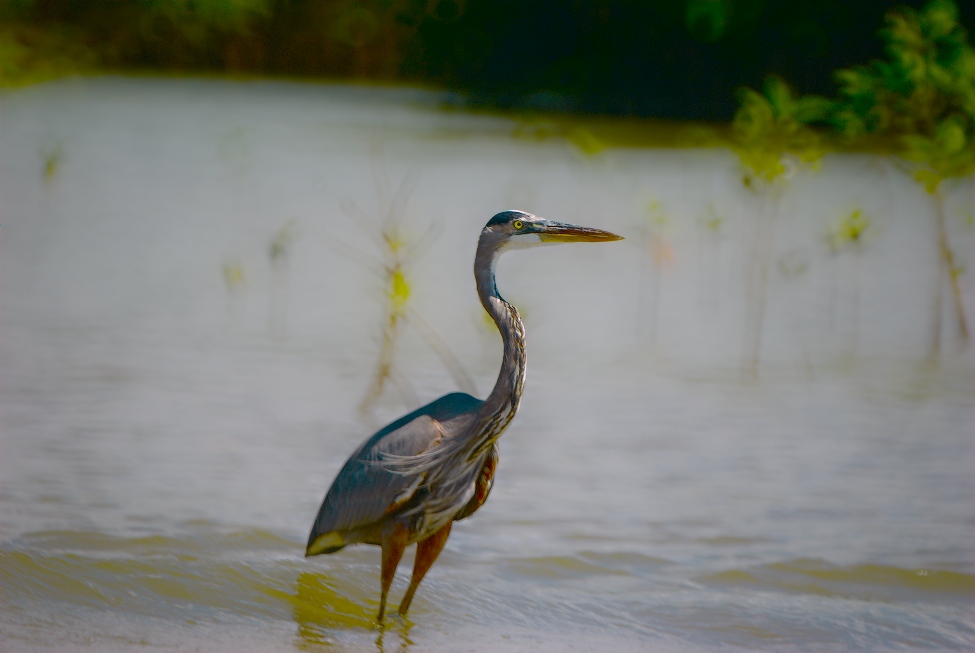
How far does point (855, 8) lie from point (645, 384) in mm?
14370

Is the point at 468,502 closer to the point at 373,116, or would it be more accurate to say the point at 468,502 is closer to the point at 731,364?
the point at 731,364

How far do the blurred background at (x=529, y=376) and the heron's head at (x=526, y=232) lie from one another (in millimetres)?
1341

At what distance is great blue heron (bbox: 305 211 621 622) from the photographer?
3906 millimetres

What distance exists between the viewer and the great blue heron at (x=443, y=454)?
3.91 m

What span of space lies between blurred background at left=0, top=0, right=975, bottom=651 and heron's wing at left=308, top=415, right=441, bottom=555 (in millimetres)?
441

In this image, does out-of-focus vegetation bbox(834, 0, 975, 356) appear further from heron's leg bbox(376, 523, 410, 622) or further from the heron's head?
heron's leg bbox(376, 523, 410, 622)

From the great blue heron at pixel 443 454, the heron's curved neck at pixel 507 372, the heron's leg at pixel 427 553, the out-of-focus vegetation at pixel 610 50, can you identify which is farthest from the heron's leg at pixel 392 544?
the out-of-focus vegetation at pixel 610 50

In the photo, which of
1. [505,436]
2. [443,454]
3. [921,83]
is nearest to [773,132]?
[921,83]

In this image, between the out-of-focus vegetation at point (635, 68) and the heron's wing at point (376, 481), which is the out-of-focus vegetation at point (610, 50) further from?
the heron's wing at point (376, 481)

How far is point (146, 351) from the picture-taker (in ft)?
24.5

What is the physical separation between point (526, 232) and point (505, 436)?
8.35 feet

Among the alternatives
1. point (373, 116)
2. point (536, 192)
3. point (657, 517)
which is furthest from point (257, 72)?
point (657, 517)

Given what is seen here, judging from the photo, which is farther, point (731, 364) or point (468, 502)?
point (731, 364)

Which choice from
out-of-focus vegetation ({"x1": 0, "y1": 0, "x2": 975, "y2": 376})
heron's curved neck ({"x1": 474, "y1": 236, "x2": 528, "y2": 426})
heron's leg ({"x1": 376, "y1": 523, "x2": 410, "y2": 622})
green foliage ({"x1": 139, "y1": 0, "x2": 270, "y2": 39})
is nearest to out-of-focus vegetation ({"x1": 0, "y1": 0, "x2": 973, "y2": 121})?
out-of-focus vegetation ({"x1": 0, "y1": 0, "x2": 975, "y2": 376})
